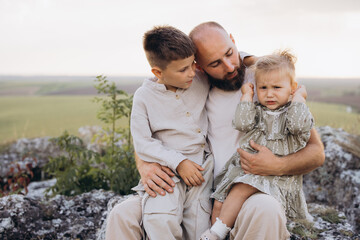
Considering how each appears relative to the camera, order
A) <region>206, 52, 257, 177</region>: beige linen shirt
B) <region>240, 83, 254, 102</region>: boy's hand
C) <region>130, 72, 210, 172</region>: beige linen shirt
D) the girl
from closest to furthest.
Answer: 1. the girl
2. <region>240, 83, 254, 102</region>: boy's hand
3. <region>130, 72, 210, 172</region>: beige linen shirt
4. <region>206, 52, 257, 177</region>: beige linen shirt

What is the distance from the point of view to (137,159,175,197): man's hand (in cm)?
252

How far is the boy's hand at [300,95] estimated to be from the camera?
2.45 metres

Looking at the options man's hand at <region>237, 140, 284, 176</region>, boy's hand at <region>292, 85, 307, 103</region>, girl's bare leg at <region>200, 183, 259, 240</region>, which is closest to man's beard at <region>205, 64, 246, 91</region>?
boy's hand at <region>292, 85, 307, 103</region>

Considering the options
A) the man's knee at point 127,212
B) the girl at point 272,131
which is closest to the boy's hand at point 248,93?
the girl at point 272,131

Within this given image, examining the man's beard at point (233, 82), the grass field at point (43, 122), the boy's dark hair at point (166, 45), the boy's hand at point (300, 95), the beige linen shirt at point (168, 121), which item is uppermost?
the boy's dark hair at point (166, 45)

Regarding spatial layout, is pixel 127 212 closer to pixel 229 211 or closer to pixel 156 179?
pixel 156 179

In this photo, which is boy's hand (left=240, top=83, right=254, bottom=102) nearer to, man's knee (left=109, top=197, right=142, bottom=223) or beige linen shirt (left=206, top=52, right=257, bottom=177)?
beige linen shirt (left=206, top=52, right=257, bottom=177)

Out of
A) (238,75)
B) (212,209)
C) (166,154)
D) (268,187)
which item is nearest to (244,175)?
(268,187)

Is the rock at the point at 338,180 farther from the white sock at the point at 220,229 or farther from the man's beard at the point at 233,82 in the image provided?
the white sock at the point at 220,229

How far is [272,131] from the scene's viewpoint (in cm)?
253

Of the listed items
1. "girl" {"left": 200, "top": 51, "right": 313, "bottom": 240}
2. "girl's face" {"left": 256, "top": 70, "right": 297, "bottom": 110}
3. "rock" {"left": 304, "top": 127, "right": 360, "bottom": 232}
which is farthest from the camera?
"rock" {"left": 304, "top": 127, "right": 360, "bottom": 232}

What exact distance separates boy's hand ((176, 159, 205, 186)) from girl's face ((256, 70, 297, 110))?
76 centimetres

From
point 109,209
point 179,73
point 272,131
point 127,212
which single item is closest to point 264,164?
point 272,131

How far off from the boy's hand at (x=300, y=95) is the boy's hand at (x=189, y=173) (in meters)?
0.92
